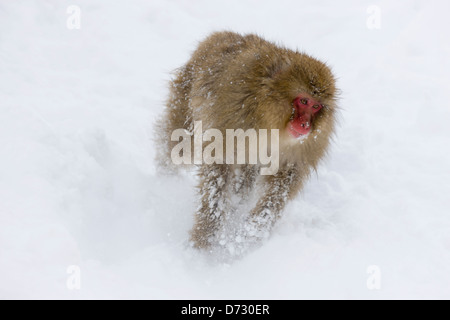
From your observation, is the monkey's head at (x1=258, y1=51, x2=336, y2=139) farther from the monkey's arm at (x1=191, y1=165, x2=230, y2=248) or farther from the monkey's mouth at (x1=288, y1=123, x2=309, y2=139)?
the monkey's arm at (x1=191, y1=165, x2=230, y2=248)

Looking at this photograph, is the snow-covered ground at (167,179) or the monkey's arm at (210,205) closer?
the snow-covered ground at (167,179)

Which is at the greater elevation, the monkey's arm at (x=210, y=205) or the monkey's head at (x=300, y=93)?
the monkey's head at (x=300, y=93)

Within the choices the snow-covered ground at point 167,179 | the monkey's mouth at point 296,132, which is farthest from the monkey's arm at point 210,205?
the monkey's mouth at point 296,132

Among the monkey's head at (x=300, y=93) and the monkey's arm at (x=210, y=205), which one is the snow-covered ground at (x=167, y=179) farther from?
the monkey's head at (x=300, y=93)

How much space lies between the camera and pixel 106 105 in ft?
19.3

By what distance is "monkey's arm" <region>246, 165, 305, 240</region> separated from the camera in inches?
155

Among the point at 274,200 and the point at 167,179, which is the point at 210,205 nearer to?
the point at 274,200

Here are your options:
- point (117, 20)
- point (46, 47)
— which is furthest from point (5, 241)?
point (117, 20)

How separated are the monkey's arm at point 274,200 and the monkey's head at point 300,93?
0.63 metres

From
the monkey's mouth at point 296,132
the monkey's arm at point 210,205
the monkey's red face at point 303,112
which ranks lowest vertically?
the monkey's arm at point 210,205

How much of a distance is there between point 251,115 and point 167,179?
1.95m

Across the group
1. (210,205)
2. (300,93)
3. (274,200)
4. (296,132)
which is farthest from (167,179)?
(300,93)

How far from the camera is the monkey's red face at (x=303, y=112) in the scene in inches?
129

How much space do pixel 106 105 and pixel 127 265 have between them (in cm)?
297
